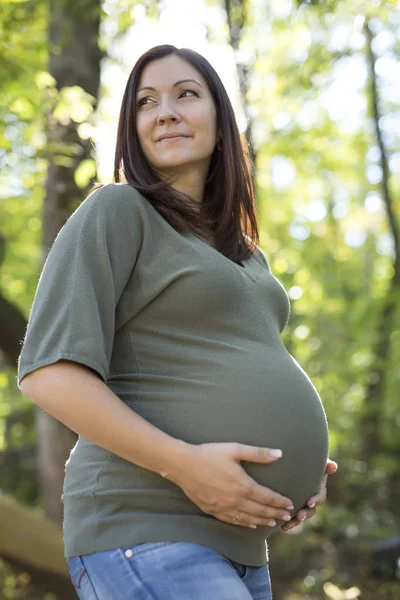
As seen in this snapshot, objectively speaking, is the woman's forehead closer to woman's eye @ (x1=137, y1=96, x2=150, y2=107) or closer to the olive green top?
woman's eye @ (x1=137, y1=96, x2=150, y2=107)

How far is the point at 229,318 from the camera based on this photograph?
69.2 inches

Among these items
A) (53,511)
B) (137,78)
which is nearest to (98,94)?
(53,511)

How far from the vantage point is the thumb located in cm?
157

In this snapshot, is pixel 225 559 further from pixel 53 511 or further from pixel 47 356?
pixel 53 511

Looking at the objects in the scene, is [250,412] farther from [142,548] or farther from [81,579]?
[81,579]

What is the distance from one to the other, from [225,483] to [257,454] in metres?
0.10

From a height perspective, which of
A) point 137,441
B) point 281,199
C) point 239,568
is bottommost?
point 281,199

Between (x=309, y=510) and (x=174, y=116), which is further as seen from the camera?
(x=174, y=116)

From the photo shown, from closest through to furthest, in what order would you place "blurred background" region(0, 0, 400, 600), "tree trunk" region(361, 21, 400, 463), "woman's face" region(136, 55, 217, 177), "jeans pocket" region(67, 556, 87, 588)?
1. "jeans pocket" region(67, 556, 87, 588)
2. "woman's face" region(136, 55, 217, 177)
3. "blurred background" region(0, 0, 400, 600)
4. "tree trunk" region(361, 21, 400, 463)

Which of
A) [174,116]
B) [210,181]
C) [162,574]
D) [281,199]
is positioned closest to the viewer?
[162,574]

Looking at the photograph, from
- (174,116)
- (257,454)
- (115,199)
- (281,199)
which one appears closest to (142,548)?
(257,454)

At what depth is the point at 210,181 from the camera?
2.24 m

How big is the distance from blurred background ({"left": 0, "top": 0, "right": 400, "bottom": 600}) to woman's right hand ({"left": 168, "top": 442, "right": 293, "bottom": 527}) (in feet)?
3.79

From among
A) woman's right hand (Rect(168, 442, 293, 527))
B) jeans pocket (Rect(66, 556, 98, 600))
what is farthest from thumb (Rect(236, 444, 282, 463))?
jeans pocket (Rect(66, 556, 98, 600))
